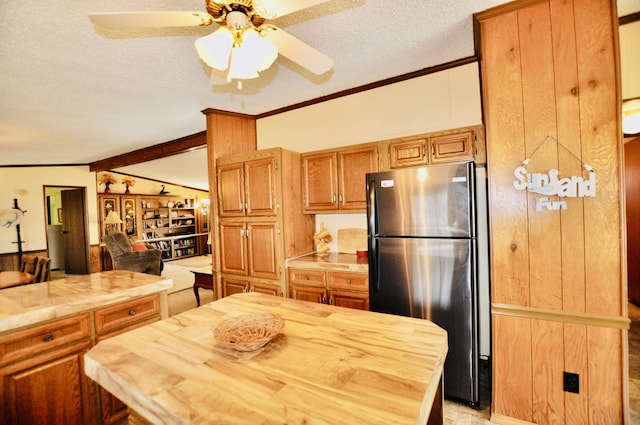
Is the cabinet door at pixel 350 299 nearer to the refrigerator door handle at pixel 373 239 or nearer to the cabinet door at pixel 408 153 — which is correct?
the refrigerator door handle at pixel 373 239

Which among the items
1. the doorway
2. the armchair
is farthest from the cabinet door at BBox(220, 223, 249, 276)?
the doorway

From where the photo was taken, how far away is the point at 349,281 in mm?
2436

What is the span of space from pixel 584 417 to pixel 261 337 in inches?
77.3

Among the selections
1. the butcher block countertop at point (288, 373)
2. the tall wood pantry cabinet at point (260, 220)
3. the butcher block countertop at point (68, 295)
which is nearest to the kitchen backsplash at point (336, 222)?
the tall wood pantry cabinet at point (260, 220)

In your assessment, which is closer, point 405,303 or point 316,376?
→ point 316,376

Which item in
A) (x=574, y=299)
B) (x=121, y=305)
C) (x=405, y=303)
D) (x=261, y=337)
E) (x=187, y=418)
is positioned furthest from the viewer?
(x=405, y=303)

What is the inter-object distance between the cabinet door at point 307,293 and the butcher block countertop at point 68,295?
110 cm

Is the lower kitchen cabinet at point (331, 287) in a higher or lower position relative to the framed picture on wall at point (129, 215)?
lower

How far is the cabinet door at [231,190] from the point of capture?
3.05m

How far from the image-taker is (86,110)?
3.25 meters

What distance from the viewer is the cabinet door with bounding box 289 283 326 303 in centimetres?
257

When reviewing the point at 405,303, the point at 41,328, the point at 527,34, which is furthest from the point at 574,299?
the point at 41,328

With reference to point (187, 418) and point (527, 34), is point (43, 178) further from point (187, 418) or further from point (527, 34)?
point (527, 34)

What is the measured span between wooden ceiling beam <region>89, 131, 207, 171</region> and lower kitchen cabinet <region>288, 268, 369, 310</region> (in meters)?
2.75
